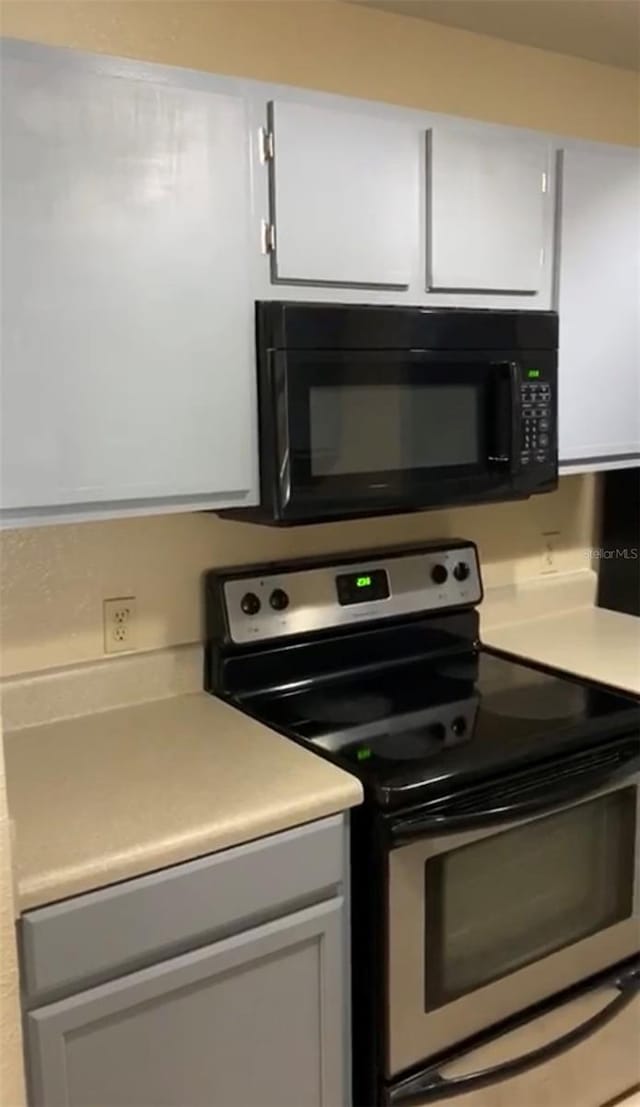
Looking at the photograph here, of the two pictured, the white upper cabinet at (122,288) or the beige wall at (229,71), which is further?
the beige wall at (229,71)

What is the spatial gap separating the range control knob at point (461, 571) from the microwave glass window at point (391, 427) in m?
0.40

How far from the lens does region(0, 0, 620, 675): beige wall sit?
1.76 m

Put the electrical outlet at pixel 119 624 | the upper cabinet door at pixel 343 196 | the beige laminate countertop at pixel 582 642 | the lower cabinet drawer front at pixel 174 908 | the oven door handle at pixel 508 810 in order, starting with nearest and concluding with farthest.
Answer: the lower cabinet drawer front at pixel 174 908 → the oven door handle at pixel 508 810 → the upper cabinet door at pixel 343 196 → the electrical outlet at pixel 119 624 → the beige laminate countertop at pixel 582 642

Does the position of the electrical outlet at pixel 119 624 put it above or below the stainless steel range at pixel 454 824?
above

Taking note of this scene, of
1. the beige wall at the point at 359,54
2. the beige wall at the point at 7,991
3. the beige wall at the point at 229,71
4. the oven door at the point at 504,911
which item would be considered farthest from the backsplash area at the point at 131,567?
the beige wall at the point at 7,991

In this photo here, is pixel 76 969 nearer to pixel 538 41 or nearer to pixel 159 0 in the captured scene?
pixel 159 0

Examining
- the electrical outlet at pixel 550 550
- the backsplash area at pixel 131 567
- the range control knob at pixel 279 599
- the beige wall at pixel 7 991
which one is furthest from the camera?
the electrical outlet at pixel 550 550

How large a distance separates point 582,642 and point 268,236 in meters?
1.27

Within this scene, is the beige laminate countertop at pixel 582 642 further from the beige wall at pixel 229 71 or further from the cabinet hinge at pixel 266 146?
the cabinet hinge at pixel 266 146

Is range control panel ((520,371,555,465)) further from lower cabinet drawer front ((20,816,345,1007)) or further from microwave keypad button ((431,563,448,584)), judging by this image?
lower cabinet drawer front ((20,816,345,1007))

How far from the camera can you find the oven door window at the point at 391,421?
1.73 metres

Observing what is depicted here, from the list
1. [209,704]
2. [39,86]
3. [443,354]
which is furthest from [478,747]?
[39,86]

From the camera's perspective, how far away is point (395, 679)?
2.16 meters

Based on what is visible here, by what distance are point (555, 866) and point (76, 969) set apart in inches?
37.1
